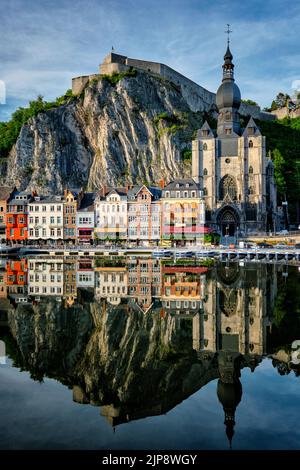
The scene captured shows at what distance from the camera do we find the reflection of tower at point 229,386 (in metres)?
9.65

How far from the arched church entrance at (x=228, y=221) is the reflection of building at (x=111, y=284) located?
29788 mm

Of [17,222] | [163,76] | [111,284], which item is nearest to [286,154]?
[163,76]

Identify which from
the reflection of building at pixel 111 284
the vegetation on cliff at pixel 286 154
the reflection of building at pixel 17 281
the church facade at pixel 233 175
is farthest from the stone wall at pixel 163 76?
the reflection of building at pixel 111 284

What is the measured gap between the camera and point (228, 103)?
6812 cm

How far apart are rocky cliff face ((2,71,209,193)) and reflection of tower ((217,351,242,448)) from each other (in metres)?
61.2

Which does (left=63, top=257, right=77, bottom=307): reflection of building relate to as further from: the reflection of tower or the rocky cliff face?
the rocky cliff face

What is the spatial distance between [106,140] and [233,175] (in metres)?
24.6

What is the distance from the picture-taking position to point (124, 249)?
51.2m

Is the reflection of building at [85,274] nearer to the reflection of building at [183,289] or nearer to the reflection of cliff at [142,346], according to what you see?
the reflection of cliff at [142,346]

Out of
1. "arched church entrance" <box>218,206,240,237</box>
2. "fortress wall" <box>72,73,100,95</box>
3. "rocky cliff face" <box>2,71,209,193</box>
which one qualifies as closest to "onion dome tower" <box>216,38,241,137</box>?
"rocky cliff face" <box>2,71,209,193</box>

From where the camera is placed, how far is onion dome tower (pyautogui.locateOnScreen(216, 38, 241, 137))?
67.9m
